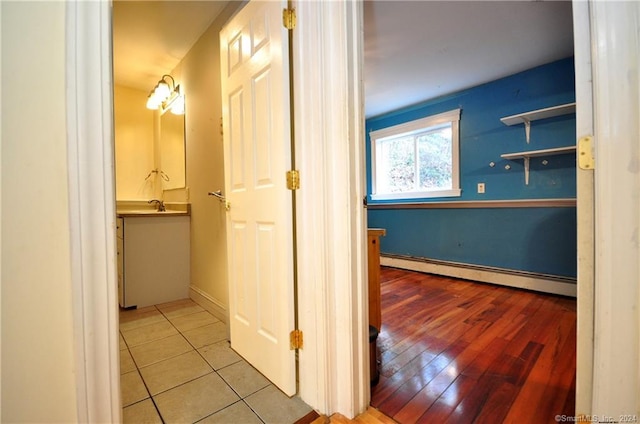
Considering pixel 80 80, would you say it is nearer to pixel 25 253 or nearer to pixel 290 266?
pixel 25 253

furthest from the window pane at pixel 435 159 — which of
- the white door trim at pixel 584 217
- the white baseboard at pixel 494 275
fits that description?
the white door trim at pixel 584 217

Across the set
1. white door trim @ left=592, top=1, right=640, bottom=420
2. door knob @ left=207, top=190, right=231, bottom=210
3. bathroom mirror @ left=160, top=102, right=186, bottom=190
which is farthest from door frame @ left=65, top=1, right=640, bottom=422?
bathroom mirror @ left=160, top=102, right=186, bottom=190

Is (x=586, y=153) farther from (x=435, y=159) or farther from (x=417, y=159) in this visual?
(x=417, y=159)

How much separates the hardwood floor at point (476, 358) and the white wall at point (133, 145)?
3.15m

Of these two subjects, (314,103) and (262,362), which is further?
(262,362)

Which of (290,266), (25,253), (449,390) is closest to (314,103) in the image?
(290,266)

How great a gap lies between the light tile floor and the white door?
9 centimetres

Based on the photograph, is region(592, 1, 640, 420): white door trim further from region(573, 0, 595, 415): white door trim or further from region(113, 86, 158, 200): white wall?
region(113, 86, 158, 200): white wall

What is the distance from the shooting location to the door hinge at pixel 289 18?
1201 millimetres

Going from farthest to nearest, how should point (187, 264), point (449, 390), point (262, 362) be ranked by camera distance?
point (187, 264)
point (262, 362)
point (449, 390)

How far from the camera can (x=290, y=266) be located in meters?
1.19

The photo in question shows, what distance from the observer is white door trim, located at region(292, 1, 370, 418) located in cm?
106

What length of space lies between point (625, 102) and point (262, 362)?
64.0 inches

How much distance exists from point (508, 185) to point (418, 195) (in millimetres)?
1104
